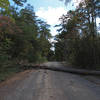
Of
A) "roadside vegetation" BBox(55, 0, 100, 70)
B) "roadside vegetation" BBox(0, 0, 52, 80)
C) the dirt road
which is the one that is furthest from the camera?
"roadside vegetation" BBox(55, 0, 100, 70)

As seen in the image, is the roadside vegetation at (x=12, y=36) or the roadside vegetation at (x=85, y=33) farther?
the roadside vegetation at (x=85, y=33)

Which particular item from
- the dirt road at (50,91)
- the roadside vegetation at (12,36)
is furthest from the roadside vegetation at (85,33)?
the dirt road at (50,91)

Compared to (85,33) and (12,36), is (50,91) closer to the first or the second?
(12,36)

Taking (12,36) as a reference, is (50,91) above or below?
below

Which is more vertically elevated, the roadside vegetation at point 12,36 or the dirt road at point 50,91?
the roadside vegetation at point 12,36

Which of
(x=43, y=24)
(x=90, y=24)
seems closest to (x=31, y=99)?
(x=90, y=24)

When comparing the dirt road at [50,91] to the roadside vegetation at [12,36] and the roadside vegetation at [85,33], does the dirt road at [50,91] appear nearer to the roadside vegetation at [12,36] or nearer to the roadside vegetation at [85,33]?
the roadside vegetation at [12,36]

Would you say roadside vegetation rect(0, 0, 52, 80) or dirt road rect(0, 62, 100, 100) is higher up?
roadside vegetation rect(0, 0, 52, 80)

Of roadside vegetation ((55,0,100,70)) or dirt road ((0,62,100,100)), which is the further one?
roadside vegetation ((55,0,100,70))

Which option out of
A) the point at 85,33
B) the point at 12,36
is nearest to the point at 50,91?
the point at 12,36

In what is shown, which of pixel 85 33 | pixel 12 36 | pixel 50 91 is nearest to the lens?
pixel 50 91

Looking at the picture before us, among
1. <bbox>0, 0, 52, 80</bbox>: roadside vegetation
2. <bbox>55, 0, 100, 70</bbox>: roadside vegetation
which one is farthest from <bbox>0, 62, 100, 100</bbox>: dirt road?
<bbox>55, 0, 100, 70</bbox>: roadside vegetation

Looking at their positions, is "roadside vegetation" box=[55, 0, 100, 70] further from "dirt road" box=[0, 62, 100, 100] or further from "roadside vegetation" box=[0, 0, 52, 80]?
"dirt road" box=[0, 62, 100, 100]

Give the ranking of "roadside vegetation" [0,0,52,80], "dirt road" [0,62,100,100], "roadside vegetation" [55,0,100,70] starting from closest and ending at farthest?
"dirt road" [0,62,100,100] → "roadside vegetation" [0,0,52,80] → "roadside vegetation" [55,0,100,70]
